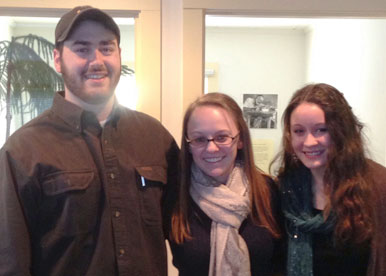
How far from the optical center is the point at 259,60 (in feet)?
8.36

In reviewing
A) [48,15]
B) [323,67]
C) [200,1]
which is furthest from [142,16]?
[323,67]

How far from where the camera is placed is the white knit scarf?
128 centimetres

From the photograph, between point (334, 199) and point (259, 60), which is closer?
point (334, 199)

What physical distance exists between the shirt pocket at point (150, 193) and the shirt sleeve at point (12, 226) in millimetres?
355

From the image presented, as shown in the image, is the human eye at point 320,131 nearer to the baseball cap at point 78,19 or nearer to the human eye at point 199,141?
the human eye at point 199,141

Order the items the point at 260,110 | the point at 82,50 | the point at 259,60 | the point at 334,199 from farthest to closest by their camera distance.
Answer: the point at 259,60, the point at 260,110, the point at 334,199, the point at 82,50

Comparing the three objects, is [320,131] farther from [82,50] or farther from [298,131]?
[82,50]

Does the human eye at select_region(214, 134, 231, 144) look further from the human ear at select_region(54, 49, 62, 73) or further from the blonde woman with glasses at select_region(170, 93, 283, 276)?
the human ear at select_region(54, 49, 62, 73)

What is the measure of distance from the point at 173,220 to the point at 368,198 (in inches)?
26.5

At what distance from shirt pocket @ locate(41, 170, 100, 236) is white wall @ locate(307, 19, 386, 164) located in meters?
1.62

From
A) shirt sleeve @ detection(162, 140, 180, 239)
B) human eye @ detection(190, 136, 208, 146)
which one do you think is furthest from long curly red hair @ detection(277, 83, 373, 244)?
shirt sleeve @ detection(162, 140, 180, 239)

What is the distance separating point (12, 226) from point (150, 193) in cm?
42

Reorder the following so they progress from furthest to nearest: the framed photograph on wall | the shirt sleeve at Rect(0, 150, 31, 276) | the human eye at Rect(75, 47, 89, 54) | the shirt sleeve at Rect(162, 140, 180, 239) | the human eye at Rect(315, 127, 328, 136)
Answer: the framed photograph on wall
the shirt sleeve at Rect(162, 140, 180, 239)
the human eye at Rect(315, 127, 328, 136)
the human eye at Rect(75, 47, 89, 54)
the shirt sleeve at Rect(0, 150, 31, 276)

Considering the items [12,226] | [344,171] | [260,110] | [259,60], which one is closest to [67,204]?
[12,226]
